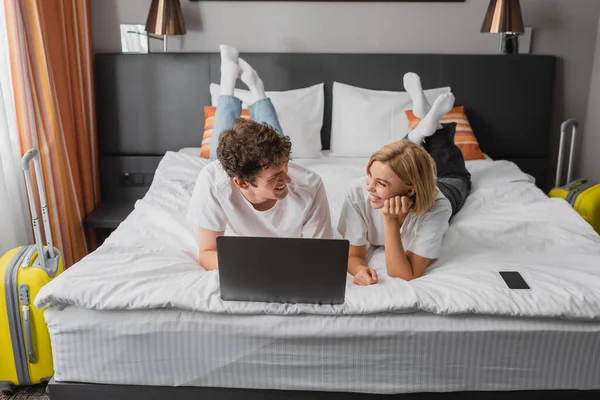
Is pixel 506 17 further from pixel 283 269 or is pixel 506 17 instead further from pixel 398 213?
pixel 283 269

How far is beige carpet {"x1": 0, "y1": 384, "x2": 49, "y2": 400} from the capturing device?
7.21 feet

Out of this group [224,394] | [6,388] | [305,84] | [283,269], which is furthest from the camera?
[305,84]

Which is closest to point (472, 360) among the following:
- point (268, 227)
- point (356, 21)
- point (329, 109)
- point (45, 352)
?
point (268, 227)

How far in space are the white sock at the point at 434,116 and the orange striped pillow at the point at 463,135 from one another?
1.63ft

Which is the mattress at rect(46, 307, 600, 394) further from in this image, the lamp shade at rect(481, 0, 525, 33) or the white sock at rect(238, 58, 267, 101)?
the lamp shade at rect(481, 0, 525, 33)

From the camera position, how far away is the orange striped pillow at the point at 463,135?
3211 mm

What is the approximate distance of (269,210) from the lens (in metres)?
2.00

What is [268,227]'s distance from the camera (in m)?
2.01

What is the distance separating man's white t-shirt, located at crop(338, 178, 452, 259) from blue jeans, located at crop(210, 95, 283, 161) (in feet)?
2.47

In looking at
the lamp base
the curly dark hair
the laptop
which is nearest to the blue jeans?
the curly dark hair

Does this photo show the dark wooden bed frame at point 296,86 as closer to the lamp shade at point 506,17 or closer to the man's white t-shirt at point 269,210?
the lamp shade at point 506,17

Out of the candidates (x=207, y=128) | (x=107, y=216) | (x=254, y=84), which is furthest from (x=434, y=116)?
(x=107, y=216)

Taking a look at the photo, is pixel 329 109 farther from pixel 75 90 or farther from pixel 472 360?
pixel 472 360

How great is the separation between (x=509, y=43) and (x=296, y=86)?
1196 millimetres
